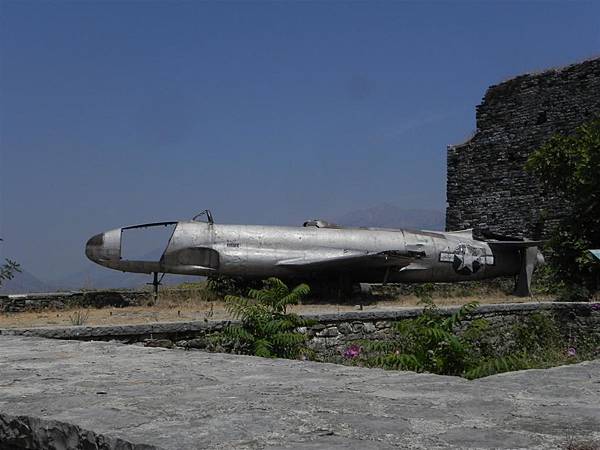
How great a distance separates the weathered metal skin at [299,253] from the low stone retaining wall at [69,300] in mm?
652

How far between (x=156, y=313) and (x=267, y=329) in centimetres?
477

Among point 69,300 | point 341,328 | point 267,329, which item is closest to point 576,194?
point 341,328

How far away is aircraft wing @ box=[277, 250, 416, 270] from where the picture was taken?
658 inches

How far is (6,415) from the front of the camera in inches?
120

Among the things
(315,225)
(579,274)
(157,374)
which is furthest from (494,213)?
(157,374)

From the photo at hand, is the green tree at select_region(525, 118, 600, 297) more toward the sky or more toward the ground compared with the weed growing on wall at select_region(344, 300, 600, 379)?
more toward the sky

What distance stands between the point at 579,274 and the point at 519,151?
Result: 5.69m

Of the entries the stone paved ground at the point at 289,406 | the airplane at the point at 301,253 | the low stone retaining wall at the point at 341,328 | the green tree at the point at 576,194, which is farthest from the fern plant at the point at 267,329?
the green tree at the point at 576,194

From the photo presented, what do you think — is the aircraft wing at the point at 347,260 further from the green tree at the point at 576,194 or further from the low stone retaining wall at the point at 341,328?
the green tree at the point at 576,194

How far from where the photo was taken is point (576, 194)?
20812 mm

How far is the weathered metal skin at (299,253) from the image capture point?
54.0ft

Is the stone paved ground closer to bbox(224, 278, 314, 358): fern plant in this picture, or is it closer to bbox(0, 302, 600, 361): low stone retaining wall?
bbox(224, 278, 314, 358): fern plant

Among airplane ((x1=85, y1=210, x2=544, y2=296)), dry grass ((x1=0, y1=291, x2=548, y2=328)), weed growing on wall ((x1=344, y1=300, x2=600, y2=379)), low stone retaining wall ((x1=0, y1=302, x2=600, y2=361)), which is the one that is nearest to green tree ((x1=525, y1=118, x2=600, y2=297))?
airplane ((x1=85, y1=210, x2=544, y2=296))

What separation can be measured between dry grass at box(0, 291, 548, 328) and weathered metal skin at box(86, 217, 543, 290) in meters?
0.76
